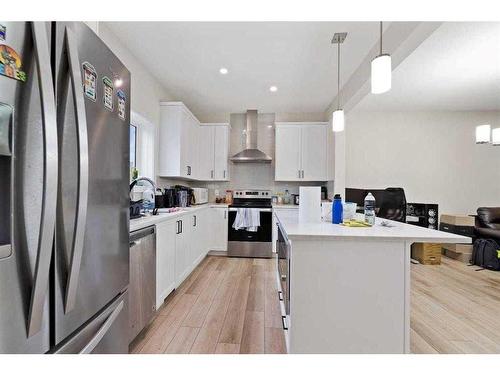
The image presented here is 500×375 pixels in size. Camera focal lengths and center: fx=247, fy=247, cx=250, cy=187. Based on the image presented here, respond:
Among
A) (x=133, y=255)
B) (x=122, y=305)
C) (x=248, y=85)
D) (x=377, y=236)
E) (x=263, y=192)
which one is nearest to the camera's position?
(x=122, y=305)

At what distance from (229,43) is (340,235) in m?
2.23

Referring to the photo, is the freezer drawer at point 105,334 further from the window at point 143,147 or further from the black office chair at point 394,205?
the black office chair at point 394,205

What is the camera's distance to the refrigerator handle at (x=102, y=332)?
0.92 m

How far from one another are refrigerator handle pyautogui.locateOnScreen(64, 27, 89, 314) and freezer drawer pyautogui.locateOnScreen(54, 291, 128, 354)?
0.48 ft

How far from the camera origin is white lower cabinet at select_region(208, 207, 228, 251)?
4.25 m

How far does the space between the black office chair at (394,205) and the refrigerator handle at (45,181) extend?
13.2 ft

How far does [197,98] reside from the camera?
415 cm

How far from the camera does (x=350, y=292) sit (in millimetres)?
1373

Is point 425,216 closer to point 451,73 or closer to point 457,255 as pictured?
point 457,255

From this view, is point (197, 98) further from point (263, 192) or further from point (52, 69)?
point (52, 69)

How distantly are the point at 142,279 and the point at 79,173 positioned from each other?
122cm

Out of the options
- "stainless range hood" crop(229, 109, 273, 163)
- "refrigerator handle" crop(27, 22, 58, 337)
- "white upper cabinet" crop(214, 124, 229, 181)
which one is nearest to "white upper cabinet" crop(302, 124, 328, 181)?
"stainless range hood" crop(229, 109, 273, 163)

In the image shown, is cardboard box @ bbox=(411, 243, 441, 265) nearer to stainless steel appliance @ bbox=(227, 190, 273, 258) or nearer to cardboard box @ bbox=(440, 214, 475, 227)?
cardboard box @ bbox=(440, 214, 475, 227)
